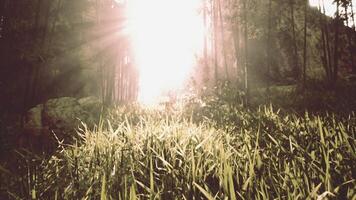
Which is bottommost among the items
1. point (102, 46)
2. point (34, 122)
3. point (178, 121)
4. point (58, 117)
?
point (34, 122)

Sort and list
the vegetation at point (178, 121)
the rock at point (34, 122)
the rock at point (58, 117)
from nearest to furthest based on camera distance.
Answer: the vegetation at point (178, 121) < the rock at point (58, 117) < the rock at point (34, 122)

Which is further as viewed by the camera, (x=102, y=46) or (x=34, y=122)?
(x=102, y=46)

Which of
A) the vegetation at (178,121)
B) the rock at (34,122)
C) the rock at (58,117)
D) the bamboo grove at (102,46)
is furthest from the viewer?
the bamboo grove at (102,46)

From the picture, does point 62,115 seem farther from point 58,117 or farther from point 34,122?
point 34,122

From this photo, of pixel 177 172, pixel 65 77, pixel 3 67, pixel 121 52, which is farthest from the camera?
pixel 121 52

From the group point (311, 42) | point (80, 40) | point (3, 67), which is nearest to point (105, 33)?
point (80, 40)

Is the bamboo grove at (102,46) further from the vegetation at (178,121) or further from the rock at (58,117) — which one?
the rock at (58,117)

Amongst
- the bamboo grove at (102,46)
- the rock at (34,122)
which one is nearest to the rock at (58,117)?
the rock at (34,122)

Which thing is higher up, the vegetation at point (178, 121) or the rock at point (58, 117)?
the vegetation at point (178, 121)

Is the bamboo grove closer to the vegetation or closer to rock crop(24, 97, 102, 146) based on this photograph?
the vegetation

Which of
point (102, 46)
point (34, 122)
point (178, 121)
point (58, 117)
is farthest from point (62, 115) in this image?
point (102, 46)

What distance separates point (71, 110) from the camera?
28.7 ft

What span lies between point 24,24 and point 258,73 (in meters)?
18.0

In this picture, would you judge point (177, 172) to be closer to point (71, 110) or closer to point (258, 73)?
point (71, 110)
